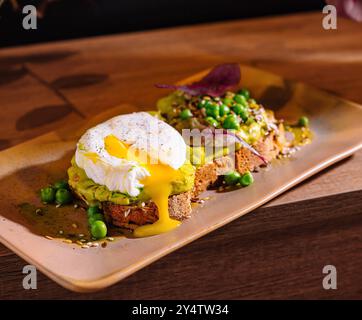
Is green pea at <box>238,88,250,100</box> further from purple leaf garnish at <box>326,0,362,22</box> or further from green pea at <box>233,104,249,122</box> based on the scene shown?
purple leaf garnish at <box>326,0,362,22</box>

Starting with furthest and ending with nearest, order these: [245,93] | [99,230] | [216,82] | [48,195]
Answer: [245,93] → [216,82] → [48,195] → [99,230]

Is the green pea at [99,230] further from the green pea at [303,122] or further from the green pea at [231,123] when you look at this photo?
the green pea at [303,122]

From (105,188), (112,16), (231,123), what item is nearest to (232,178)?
(231,123)

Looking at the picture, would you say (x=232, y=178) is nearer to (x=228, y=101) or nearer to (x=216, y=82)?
(x=228, y=101)

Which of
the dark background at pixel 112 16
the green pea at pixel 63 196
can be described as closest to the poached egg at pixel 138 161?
the green pea at pixel 63 196

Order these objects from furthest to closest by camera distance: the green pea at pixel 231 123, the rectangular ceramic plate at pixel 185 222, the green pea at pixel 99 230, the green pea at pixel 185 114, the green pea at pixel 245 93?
the green pea at pixel 245 93 → the green pea at pixel 185 114 → the green pea at pixel 231 123 → the green pea at pixel 99 230 → the rectangular ceramic plate at pixel 185 222

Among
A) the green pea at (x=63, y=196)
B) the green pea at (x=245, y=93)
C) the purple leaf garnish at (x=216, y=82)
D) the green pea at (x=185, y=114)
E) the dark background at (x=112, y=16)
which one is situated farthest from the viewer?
the dark background at (x=112, y=16)

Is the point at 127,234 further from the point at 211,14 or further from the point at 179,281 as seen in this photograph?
the point at 211,14
